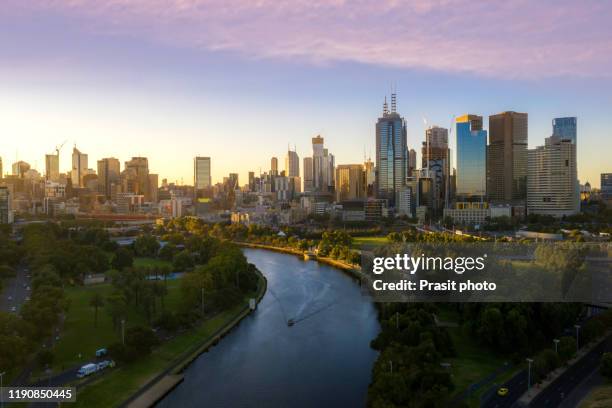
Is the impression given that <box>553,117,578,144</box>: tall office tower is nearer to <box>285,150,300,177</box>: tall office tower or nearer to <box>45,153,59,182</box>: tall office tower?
<box>285,150,300,177</box>: tall office tower

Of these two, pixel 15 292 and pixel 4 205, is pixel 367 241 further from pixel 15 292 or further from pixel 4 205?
pixel 4 205

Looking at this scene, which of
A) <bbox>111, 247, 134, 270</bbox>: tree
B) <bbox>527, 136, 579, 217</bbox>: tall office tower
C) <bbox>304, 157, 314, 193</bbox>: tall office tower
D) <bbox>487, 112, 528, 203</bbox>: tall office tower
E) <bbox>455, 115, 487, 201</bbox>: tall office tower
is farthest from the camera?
<bbox>304, 157, 314, 193</bbox>: tall office tower

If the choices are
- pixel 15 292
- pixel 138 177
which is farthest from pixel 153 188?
pixel 15 292

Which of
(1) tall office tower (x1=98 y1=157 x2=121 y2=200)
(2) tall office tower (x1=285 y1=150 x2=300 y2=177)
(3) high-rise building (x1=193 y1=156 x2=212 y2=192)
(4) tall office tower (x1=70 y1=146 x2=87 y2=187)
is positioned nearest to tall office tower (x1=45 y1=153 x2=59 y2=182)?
(4) tall office tower (x1=70 y1=146 x2=87 y2=187)

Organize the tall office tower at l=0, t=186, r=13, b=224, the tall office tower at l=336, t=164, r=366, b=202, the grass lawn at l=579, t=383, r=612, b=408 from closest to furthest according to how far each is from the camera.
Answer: the grass lawn at l=579, t=383, r=612, b=408
the tall office tower at l=0, t=186, r=13, b=224
the tall office tower at l=336, t=164, r=366, b=202

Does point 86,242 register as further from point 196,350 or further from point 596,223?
point 596,223

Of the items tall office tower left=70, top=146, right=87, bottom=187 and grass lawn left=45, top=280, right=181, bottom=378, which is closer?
grass lawn left=45, top=280, right=181, bottom=378
